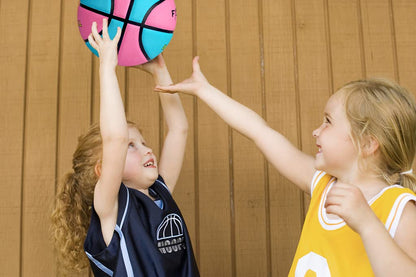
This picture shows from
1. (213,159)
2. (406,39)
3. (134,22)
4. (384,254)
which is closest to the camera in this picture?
(384,254)

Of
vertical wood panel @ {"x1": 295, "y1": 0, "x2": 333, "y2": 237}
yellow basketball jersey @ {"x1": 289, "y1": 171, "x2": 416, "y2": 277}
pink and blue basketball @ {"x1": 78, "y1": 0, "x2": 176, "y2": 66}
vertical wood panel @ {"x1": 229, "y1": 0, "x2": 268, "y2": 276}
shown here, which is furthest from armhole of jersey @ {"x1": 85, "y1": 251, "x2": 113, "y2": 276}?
vertical wood panel @ {"x1": 295, "y1": 0, "x2": 333, "y2": 237}

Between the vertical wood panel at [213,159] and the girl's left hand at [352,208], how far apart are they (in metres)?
1.31

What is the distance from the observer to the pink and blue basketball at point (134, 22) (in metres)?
1.93

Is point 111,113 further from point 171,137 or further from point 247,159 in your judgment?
point 247,159

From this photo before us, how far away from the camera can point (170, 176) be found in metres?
2.17

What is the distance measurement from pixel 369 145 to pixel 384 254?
445mm

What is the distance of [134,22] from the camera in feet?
6.38

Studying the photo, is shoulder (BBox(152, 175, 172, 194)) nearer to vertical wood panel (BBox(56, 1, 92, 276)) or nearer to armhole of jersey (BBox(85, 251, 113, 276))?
armhole of jersey (BBox(85, 251, 113, 276))

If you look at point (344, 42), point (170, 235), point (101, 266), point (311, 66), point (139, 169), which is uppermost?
point (344, 42)

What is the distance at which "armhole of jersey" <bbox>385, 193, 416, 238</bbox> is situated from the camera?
1392mm

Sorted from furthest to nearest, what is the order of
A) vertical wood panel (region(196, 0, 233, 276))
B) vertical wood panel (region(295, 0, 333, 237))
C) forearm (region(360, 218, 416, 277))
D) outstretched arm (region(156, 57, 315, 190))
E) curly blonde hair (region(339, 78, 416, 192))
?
1. vertical wood panel (region(295, 0, 333, 237))
2. vertical wood panel (region(196, 0, 233, 276))
3. outstretched arm (region(156, 57, 315, 190))
4. curly blonde hair (region(339, 78, 416, 192))
5. forearm (region(360, 218, 416, 277))

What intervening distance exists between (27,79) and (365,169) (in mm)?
1973

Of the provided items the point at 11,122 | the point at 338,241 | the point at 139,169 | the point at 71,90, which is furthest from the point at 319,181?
the point at 11,122

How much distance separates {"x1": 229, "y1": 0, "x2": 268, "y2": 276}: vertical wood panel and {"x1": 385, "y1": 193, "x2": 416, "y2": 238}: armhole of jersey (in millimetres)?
1186
